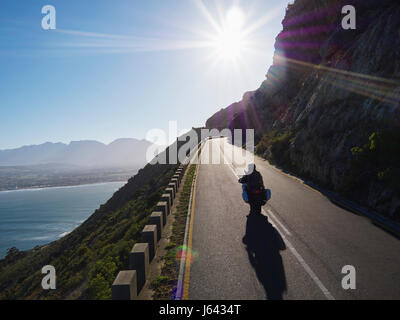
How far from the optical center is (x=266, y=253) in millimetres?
6426

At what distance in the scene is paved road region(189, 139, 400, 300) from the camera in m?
4.83

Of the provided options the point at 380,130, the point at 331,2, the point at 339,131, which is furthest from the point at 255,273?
the point at 331,2

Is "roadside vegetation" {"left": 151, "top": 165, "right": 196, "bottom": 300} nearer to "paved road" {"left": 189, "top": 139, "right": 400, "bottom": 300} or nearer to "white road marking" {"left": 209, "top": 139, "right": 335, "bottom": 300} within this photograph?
"paved road" {"left": 189, "top": 139, "right": 400, "bottom": 300}

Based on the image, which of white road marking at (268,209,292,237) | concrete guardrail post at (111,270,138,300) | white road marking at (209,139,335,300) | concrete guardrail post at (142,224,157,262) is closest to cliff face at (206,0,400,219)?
white road marking at (268,209,292,237)

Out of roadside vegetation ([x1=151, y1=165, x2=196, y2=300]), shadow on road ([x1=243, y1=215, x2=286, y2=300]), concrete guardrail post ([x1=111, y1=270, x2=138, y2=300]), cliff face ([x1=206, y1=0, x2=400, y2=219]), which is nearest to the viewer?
concrete guardrail post ([x1=111, y1=270, x2=138, y2=300])

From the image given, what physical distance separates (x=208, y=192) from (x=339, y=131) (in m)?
8.36

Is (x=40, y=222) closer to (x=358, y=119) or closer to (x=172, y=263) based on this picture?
(x=172, y=263)

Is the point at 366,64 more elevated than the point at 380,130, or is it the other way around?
the point at 366,64

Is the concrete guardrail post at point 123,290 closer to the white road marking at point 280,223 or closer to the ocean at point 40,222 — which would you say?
the white road marking at point 280,223

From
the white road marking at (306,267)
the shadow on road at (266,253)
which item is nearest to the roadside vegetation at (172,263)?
the shadow on road at (266,253)
